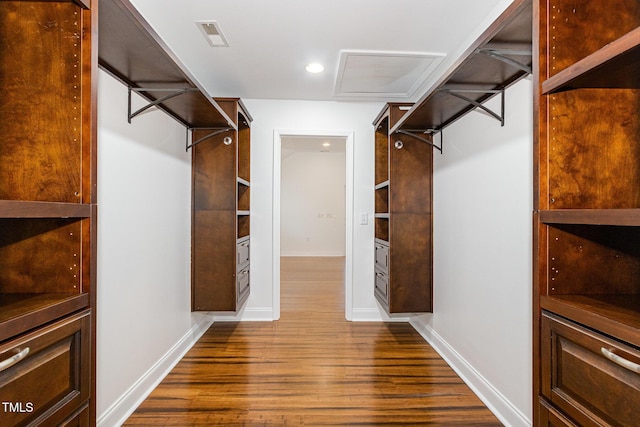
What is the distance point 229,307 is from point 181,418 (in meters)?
1.09

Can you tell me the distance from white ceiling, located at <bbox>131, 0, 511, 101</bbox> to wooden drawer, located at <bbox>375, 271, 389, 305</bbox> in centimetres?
171

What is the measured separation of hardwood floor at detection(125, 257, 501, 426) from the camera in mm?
1940

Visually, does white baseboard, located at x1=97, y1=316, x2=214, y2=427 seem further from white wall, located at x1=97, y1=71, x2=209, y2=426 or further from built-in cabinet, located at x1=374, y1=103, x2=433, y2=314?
built-in cabinet, located at x1=374, y1=103, x2=433, y2=314

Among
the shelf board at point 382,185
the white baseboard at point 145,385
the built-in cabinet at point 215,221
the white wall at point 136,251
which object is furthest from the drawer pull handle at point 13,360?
the shelf board at point 382,185

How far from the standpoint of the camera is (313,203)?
8.76 meters

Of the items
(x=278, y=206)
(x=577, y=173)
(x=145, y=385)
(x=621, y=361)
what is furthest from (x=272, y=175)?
(x=621, y=361)

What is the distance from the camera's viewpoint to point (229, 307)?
2959 millimetres

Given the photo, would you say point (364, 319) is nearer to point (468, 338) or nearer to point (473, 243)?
point (468, 338)

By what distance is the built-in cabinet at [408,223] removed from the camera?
9.71 ft

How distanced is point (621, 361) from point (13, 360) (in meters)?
1.33

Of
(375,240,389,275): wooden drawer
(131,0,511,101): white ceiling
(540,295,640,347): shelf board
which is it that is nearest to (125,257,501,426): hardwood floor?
(375,240,389,275): wooden drawer

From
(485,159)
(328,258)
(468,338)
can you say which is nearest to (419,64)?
(485,159)

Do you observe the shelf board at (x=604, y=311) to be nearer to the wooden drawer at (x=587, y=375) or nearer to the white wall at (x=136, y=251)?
the wooden drawer at (x=587, y=375)

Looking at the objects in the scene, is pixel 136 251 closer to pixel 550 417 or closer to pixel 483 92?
pixel 550 417
